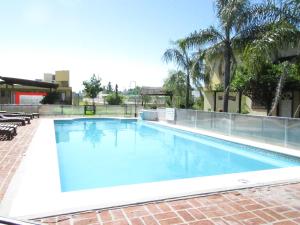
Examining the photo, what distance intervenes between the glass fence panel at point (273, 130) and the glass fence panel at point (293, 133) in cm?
25

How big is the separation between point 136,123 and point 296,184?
17.3 m

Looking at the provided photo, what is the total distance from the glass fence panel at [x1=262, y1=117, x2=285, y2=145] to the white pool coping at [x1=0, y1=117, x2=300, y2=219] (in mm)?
→ 3693

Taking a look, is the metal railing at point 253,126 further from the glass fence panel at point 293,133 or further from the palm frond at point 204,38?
the palm frond at point 204,38

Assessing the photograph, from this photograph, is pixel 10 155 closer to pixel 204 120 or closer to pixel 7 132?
pixel 7 132

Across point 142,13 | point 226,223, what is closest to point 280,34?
point 142,13

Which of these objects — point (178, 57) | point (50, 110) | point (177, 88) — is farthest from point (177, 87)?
point (50, 110)

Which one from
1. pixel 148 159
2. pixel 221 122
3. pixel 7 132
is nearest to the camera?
pixel 148 159

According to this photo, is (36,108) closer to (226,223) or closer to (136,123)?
(136,123)

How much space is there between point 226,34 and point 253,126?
213 inches

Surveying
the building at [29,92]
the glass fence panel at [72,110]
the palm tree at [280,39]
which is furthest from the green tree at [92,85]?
the palm tree at [280,39]

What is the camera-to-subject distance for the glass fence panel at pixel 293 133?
33.6 feet

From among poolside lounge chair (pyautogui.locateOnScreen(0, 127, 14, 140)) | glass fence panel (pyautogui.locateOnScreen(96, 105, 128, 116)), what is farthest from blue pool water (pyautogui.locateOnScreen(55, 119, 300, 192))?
glass fence panel (pyautogui.locateOnScreen(96, 105, 128, 116))

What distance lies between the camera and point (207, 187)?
18.6ft

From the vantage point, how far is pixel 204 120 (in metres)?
15.6
